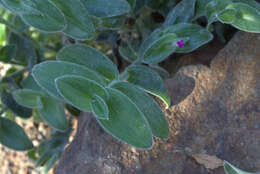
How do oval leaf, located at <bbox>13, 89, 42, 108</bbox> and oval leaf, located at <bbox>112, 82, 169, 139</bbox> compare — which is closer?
oval leaf, located at <bbox>112, 82, 169, 139</bbox>

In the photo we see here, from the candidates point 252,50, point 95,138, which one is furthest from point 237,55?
point 95,138

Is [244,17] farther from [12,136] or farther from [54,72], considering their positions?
[12,136]

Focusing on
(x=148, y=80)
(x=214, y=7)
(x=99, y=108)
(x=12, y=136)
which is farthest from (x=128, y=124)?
(x=12, y=136)

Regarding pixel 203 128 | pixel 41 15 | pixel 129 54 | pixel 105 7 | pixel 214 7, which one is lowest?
pixel 203 128

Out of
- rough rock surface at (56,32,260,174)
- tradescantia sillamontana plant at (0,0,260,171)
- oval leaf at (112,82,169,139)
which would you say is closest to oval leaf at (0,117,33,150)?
tradescantia sillamontana plant at (0,0,260,171)

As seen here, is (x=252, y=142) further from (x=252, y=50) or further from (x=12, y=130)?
(x=12, y=130)

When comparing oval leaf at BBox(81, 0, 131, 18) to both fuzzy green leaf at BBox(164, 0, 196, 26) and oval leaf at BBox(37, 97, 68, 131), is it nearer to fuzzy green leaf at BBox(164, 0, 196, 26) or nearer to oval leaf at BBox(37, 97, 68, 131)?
fuzzy green leaf at BBox(164, 0, 196, 26)

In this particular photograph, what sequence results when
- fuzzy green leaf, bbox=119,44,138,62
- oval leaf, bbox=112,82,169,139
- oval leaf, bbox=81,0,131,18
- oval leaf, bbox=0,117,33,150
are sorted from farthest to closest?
oval leaf, bbox=0,117,33,150, fuzzy green leaf, bbox=119,44,138,62, oval leaf, bbox=81,0,131,18, oval leaf, bbox=112,82,169,139
